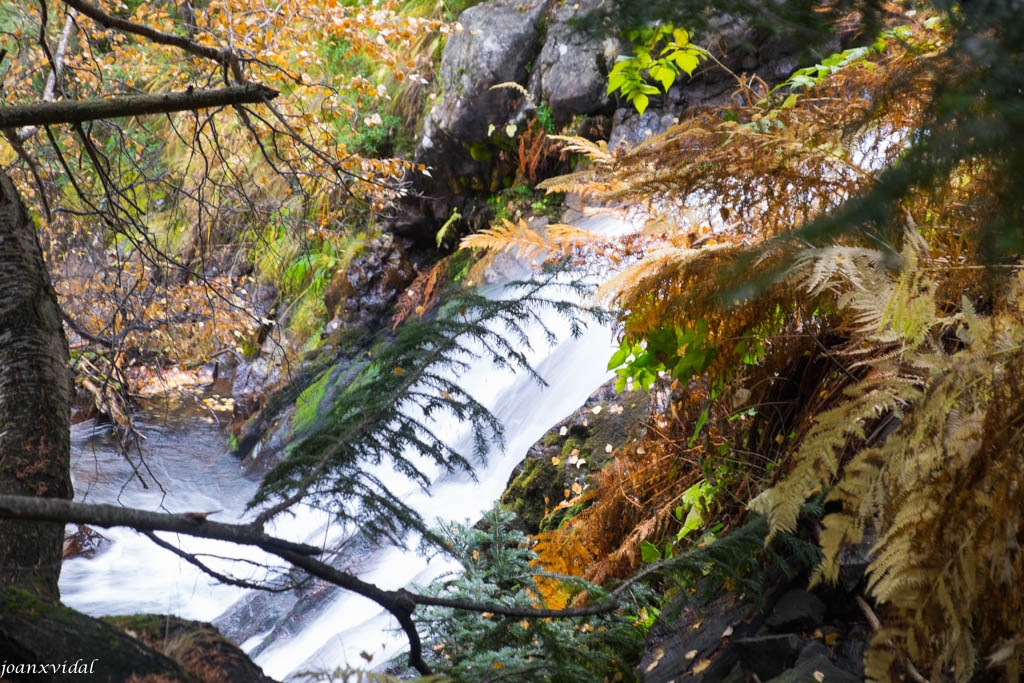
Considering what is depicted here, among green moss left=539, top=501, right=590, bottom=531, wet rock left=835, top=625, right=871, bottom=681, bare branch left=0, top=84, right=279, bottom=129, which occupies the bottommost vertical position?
wet rock left=835, top=625, right=871, bottom=681

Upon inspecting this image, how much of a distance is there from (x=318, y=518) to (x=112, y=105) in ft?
15.4

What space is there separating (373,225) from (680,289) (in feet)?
30.5

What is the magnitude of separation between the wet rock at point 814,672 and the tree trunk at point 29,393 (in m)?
1.95

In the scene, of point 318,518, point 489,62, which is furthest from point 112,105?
point 489,62

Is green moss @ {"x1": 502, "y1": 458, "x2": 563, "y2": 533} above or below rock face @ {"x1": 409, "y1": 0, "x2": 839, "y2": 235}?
below

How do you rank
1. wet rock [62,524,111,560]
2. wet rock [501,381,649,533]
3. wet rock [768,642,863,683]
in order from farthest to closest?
1. wet rock [62,524,111,560]
2. wet rock [501,381,649,533]
3. wet rock [768,642,863,683]

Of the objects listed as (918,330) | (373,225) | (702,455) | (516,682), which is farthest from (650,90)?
(373,225)

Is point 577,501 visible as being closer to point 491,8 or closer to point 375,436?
point 375,436

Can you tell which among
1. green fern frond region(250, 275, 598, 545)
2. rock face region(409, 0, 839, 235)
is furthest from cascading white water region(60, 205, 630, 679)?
green fern frond region(250, 275, 598, 545)

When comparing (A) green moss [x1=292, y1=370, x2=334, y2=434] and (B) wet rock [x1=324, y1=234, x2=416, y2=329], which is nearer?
(A) green moss [x1=292, y1=370, x2=334, y2=434]

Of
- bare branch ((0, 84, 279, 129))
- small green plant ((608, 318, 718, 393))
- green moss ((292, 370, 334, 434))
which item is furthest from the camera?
green moss ((292, 370, 334, 434))

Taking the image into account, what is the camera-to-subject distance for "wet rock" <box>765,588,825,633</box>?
2205 mm

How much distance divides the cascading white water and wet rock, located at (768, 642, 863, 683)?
3.11 m

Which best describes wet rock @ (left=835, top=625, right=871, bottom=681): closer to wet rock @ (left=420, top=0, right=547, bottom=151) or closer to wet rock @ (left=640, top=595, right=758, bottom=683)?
wet rock @ (left=640, top=595, right=758, bottom=683)
